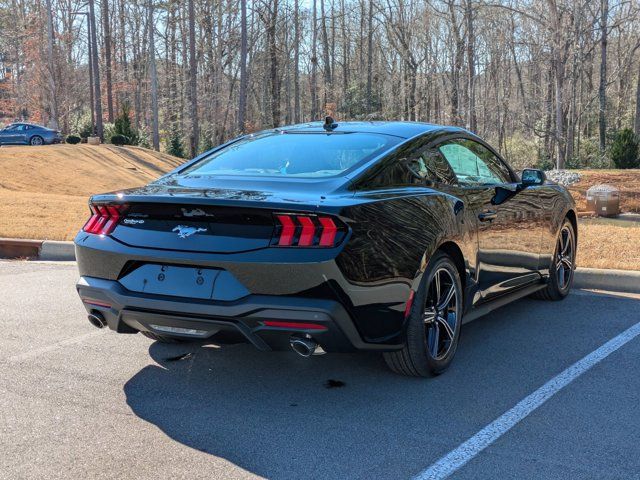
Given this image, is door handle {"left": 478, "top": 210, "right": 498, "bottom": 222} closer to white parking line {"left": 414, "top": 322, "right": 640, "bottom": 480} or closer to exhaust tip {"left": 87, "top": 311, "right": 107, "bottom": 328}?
white parking line {"left": 414, "top": 322, "right": 640, "bottom": 480}

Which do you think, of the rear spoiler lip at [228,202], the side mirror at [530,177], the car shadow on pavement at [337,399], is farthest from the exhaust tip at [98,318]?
the side mirror at [530,177]

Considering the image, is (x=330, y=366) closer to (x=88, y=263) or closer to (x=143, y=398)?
(x=143, y=398)

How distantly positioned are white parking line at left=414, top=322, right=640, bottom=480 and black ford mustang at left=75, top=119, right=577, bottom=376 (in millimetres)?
609

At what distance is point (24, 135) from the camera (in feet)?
125

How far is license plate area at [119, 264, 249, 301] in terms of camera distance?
3533 mm

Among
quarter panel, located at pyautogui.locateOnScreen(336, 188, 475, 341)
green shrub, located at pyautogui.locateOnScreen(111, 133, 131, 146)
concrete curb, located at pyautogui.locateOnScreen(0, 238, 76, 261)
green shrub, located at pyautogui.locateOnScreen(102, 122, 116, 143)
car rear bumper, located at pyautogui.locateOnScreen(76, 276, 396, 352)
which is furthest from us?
green shrub, located at pyautogui.locateOnScreen(102, 122, 116, 143)

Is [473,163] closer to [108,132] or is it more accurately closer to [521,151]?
[108,132]

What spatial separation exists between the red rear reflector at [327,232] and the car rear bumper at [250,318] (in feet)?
0.94

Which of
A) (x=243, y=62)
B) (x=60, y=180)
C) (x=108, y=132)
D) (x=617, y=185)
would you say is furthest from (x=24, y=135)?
(x=617, y=185)

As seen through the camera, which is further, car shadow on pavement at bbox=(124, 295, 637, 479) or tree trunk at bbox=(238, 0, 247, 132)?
tree trunk at bbox=(238, 0, 247, 132)

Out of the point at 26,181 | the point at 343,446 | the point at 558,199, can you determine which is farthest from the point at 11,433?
the point at 26,181

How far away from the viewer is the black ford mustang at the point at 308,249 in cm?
349

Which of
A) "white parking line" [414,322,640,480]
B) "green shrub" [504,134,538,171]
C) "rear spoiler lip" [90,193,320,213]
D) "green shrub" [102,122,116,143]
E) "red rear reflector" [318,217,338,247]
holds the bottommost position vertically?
"white parking line" [414,322,640,480]

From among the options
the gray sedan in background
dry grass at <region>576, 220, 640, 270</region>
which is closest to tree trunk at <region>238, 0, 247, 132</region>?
the gray sedan in background
